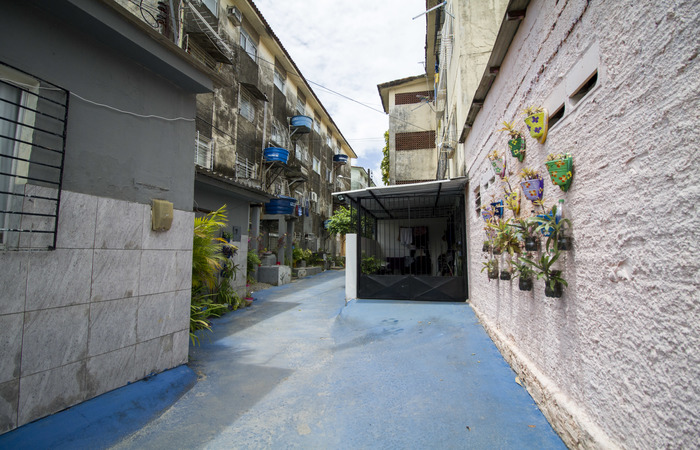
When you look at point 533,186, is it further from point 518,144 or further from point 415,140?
point 415,140

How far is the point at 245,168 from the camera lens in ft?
44.7

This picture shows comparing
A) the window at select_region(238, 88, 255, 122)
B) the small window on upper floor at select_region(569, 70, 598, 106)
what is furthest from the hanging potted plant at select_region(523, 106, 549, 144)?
the window at select_region(238, 88, 255, 122)

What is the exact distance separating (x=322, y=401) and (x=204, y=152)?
32.3 feet

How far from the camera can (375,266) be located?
9.64 metres

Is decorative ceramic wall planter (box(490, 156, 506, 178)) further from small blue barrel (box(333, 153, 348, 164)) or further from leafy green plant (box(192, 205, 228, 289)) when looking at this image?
small blue barrel (box(333, 153, 348, 164))

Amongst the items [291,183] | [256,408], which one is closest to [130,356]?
[256,408]

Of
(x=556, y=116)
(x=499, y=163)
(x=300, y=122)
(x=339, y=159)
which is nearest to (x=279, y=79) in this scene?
(x=300, y=122)

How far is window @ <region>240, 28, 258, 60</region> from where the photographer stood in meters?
13.5

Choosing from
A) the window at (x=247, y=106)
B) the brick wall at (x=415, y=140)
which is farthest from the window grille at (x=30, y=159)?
the brick wall at (x=415, y=140)

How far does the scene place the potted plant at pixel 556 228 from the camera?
8.14ft

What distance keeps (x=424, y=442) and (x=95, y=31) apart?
4.76 m

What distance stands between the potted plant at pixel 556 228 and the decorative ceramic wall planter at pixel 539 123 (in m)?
0.75

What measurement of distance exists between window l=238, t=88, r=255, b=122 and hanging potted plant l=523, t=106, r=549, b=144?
1230 cm

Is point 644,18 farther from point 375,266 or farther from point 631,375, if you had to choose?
point 375,266
